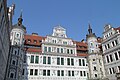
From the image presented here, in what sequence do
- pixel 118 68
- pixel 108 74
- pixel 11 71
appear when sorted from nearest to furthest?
pixel 11 71 < pixel 118 68 < pixel 108 74

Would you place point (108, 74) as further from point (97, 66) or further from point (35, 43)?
point (35, 43)

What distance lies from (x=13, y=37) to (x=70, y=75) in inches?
717

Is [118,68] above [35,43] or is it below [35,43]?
below

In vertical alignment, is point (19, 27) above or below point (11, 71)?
above

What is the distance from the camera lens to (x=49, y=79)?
113ft

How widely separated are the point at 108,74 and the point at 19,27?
87.9 feet

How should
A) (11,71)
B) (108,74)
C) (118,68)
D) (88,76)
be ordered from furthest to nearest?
(88,76)
(108,74)
(118,68)
(11,71)

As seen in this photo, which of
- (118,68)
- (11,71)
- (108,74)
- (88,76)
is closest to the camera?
(11,71)

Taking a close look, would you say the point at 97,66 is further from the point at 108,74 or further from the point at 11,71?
the point at 11,71

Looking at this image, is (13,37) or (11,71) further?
(13,37)

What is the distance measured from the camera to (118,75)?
3102 centimetres

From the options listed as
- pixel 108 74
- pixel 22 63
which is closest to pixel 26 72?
A: pixel 22 63

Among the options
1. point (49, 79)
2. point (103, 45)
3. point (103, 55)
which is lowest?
point (49, 79)

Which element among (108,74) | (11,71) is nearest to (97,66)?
(108,74)
